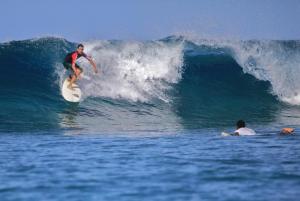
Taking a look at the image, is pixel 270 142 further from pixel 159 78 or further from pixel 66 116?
pixel 159 78

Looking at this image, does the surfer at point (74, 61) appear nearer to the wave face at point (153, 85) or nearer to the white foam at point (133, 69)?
the wave face at point (153, 85)

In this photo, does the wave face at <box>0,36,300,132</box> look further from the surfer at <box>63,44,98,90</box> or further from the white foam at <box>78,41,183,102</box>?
the surfer at <box>63,44,98,90</box>

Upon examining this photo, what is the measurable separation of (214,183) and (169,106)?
1135 centimetres

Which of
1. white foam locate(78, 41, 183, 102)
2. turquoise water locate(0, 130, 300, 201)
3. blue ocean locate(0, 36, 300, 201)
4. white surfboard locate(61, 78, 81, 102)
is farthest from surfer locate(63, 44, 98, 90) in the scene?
turquoise water locate(0, 130, 300, 201)

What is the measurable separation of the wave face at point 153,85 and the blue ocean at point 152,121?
0.14 feet

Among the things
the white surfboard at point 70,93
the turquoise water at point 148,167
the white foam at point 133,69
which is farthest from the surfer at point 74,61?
the turquoise water at point 148,167

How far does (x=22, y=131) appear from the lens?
13758 millimetres

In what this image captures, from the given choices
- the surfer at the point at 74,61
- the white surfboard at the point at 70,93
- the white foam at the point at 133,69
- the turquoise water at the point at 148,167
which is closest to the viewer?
the turquoise water at the point at 148,167

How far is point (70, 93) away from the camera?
59.8ft

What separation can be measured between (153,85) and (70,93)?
3.56 meters

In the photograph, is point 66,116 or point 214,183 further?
point 66,116

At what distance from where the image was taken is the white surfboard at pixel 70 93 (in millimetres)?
18125

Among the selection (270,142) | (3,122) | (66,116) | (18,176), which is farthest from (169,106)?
(18,176)

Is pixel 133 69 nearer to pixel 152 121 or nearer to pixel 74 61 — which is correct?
pixel 74 61
